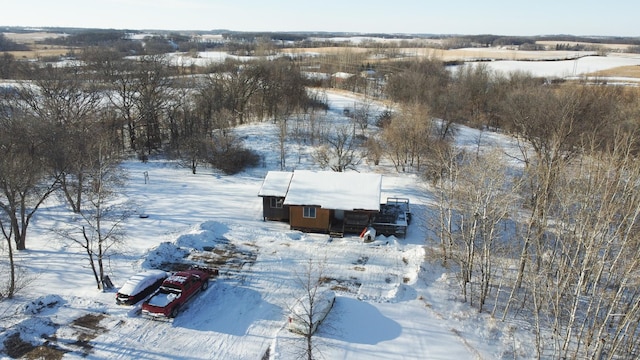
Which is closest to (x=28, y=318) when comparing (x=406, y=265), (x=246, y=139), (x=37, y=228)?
(x=37, y=228)

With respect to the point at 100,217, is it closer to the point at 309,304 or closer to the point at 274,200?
the point at 309,304

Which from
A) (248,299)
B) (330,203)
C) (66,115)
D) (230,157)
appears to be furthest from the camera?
(66,115)

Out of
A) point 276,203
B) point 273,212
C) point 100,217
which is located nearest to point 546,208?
point 276,203

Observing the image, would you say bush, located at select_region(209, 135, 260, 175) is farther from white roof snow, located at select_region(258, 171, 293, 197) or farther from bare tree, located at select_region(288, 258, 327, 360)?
bare tree, located at select_region(288, 258, 327, 360)

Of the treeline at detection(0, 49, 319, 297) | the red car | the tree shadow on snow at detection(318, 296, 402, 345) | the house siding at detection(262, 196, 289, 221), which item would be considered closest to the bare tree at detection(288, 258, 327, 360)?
the tree shadow on snow at detection(318, 296, 402, 345)

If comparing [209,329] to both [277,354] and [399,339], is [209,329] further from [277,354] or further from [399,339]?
[399,339]

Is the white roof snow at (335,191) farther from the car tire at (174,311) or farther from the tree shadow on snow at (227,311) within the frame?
the car tire at (174,311)

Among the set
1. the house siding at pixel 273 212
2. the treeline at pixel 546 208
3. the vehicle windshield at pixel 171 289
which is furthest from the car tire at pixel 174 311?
the treeline at pixel 546 208
